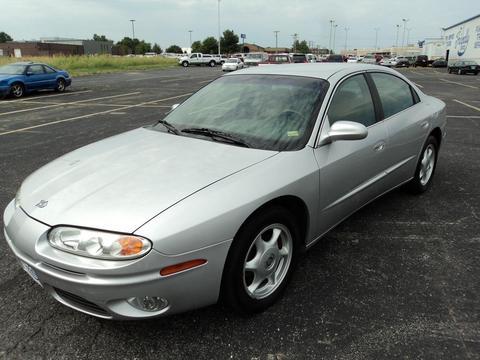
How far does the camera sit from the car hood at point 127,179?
222 centimetres

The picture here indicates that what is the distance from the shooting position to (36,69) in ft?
57.9

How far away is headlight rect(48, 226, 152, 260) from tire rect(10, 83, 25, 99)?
54.7 ft

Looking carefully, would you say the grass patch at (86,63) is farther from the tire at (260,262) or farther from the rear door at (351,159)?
the tire at (260,262)

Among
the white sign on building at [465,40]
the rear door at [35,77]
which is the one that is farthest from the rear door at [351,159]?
the white sign on building at [465,40]

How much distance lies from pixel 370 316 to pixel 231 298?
3.04ft

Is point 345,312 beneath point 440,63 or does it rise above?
above

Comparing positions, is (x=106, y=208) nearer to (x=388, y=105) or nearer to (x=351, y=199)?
(x=351, y=199)

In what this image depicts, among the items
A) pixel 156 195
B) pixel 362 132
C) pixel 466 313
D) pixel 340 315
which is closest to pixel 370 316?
pixel 340 315

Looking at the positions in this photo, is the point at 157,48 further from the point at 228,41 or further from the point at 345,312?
the point at 345,312

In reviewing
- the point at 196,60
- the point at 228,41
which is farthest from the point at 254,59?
the point at 228,41

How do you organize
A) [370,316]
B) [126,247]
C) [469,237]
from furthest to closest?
[469,237]
[370,316]
[126,247]

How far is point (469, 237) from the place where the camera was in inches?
148

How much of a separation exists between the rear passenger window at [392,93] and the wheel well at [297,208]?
155 centimetres

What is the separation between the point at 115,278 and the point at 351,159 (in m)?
2.00
